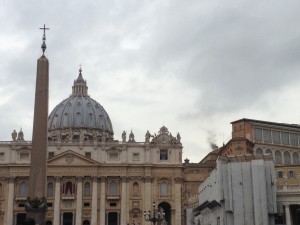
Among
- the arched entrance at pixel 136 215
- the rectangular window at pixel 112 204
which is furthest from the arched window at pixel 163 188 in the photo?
the rectangular window at pixel 112 204

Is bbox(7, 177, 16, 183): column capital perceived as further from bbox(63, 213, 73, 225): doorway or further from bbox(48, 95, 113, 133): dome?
bbox(48, 95, 113, 133): dome

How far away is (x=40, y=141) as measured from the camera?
23.7 metres

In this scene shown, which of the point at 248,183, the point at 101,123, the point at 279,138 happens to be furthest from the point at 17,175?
the point at 248,183

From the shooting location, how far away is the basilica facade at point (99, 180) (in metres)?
78.8

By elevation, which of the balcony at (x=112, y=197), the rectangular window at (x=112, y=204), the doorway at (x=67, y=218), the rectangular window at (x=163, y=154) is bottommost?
the doorway at (x=67, y=218)

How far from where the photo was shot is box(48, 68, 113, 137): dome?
10744cm

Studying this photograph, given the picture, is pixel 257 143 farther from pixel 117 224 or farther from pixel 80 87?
pixel 80 87

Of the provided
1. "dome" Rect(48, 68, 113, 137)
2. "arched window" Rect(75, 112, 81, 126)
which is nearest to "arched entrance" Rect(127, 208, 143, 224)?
"dome" Rect(48, 68, 113, 137)

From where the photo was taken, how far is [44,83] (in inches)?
974

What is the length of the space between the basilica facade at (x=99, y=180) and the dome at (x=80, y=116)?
81.8 feet

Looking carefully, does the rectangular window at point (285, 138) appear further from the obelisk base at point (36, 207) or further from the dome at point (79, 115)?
the obelisk base at point (36, 207)

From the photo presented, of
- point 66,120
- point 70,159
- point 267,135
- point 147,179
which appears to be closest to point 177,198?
point 147,179

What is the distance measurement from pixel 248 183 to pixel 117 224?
41260mm

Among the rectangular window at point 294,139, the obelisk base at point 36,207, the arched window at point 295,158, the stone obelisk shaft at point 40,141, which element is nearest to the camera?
the obelisk base at point 36,207
